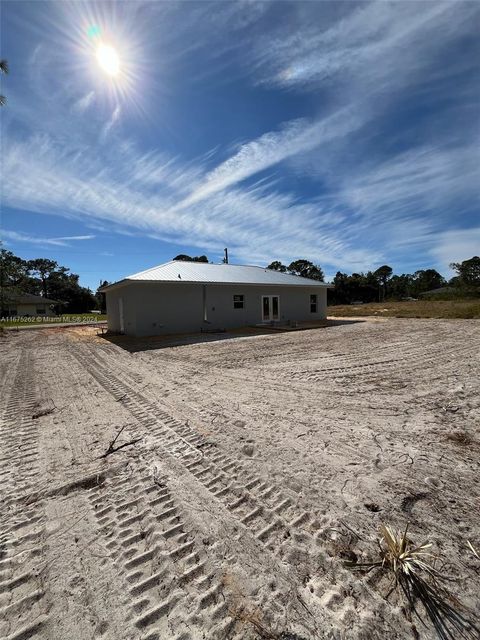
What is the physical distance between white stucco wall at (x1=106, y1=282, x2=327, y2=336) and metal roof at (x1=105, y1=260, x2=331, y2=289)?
13.9 inches

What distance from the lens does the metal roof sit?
14.9 metres

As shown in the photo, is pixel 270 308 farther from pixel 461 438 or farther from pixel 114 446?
pixel 114 446

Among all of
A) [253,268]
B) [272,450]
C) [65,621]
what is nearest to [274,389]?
[272,450]

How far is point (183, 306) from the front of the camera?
15.3m

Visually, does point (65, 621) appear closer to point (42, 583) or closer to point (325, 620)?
point (42, 583)

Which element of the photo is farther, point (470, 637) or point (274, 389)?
point (274, 389)

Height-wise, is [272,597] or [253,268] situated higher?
[253,268]

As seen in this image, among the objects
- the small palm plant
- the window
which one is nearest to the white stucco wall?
the window

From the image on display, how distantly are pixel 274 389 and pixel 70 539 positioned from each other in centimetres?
393

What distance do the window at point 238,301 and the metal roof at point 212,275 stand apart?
982 mm

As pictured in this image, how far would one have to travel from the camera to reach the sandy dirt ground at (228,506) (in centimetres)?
161

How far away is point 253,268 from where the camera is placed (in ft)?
74.4

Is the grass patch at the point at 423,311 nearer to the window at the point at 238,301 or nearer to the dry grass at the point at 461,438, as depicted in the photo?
the window at the point at 238,301

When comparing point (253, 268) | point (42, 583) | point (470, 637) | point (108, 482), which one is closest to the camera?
point (470, 637)
